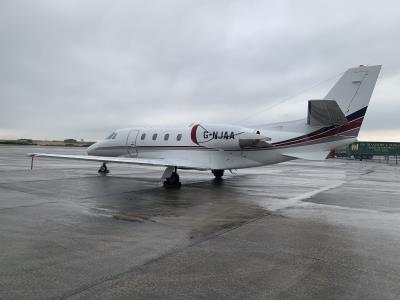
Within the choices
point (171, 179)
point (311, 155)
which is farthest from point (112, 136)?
point (311, 155)

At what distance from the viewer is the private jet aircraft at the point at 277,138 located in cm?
1520

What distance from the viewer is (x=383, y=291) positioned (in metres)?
4.76

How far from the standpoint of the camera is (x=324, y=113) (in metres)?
14.6

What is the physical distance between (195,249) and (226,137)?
411 inches

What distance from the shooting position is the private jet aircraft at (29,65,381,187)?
1520 centimetres

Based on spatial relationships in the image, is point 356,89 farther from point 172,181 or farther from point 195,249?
point 195,249

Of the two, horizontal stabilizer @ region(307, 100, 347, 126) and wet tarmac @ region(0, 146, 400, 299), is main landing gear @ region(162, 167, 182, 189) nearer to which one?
wet tarmac @ region(0, 146, 400, 299)

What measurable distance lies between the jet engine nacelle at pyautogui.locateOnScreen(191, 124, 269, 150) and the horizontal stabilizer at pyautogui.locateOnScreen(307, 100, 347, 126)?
2284mm

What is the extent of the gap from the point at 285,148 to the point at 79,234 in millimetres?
11027

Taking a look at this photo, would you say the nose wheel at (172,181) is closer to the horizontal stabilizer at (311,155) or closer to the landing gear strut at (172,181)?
the landing gear strut at (172,181)

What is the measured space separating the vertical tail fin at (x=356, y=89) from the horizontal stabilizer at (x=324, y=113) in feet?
2.99

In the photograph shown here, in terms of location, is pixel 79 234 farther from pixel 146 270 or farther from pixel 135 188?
pixel 135 188

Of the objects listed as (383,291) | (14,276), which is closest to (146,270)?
(14,276)

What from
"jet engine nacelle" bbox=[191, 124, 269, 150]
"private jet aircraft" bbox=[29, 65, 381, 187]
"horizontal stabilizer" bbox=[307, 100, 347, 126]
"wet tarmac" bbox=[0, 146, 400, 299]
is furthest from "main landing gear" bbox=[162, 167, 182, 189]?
"horizontal stabilizer" bbox=[307, 100, 347, 126]
